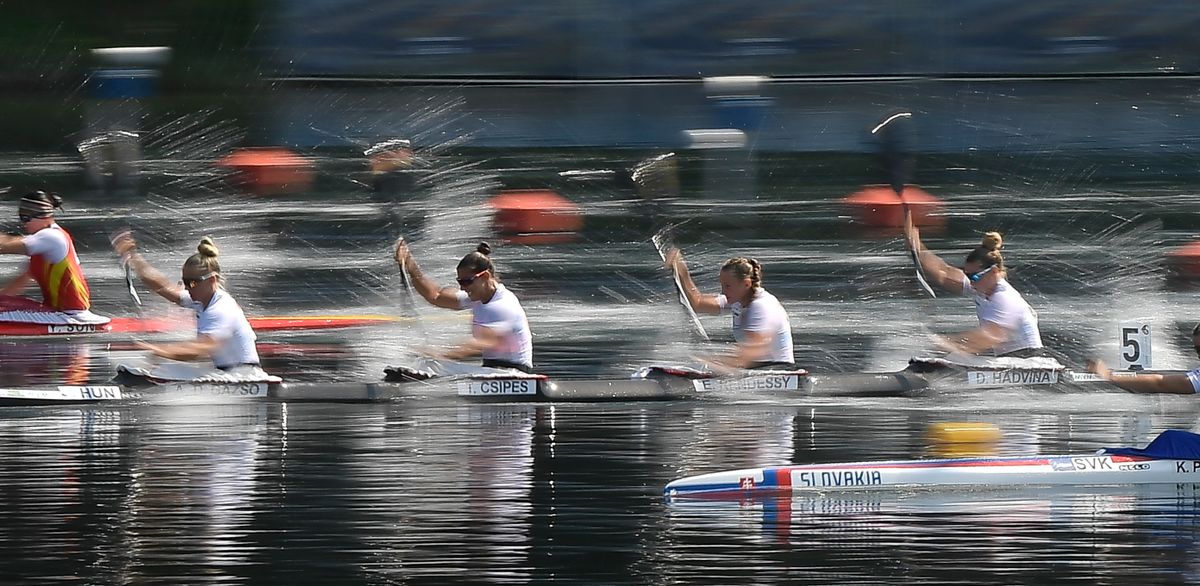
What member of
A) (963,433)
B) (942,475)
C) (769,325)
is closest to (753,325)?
(769,325)

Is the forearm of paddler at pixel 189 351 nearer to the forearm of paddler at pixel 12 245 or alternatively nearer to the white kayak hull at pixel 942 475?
the forearm of paddler at pixel 12 245

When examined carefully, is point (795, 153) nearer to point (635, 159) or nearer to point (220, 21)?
point (635, 159)

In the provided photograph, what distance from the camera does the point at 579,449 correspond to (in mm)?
11195

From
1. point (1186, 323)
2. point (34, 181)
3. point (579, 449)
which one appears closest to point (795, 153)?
point (1186, 323)

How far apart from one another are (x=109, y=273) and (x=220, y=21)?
6.76 meters

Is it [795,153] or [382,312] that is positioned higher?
[795,153]

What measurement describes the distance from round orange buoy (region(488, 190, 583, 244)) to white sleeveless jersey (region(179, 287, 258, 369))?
11060 mm

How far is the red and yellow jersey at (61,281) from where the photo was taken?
1611 centimetres

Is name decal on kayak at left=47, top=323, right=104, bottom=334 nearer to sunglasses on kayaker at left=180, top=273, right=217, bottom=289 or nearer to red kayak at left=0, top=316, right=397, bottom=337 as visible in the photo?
red kayak at left=0, top=316, right=397, bottom=337

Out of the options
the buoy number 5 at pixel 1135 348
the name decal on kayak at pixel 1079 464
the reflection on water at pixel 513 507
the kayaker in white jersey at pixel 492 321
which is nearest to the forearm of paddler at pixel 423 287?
the kayaker in white jersey at pixel 492 321

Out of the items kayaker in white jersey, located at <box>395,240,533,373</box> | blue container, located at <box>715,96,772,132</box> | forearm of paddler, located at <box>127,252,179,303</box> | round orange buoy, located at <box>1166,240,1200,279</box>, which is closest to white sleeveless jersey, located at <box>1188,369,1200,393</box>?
kayaker in white jersey, located at <box>395,240,533,373</box>

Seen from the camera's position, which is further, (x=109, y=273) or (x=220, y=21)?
(x=220, y=21)

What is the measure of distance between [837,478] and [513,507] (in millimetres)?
1610

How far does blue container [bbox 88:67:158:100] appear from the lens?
2283 cm
